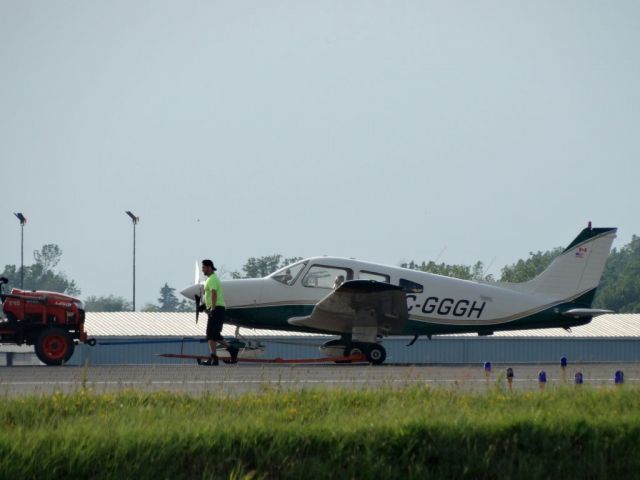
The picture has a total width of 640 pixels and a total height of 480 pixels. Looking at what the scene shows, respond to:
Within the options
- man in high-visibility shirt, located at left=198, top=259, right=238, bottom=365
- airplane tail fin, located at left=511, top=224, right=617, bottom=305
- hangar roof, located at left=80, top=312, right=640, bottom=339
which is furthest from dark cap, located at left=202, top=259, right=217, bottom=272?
hangar roof, located at left=80, top=312, right=640, bottom=339

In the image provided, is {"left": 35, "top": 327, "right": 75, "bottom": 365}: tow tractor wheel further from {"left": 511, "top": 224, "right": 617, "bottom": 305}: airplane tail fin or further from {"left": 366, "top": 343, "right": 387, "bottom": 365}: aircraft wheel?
{"left": 511, "top": 224, "right": 617, "bottom": 305}: airplane tail fin

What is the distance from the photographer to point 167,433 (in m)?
9.69

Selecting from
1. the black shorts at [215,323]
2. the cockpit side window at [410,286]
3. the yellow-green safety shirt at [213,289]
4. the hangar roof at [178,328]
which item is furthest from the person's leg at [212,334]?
the hangar roof at [178,328]

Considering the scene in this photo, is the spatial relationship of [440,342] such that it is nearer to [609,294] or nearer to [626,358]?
[626,358]

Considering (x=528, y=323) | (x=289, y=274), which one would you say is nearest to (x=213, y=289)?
(x=289, y=274)

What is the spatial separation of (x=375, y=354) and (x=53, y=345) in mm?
6224

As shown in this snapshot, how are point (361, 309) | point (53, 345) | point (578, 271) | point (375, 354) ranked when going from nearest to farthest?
point (53, 345), point (375, 354), point (361, 309), point (578, 271)

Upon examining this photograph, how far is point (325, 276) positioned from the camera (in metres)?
24.0

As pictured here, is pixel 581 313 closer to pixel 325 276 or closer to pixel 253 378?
pixel 325 276

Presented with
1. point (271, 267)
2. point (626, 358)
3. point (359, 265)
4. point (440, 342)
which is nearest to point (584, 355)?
point (626, 358)

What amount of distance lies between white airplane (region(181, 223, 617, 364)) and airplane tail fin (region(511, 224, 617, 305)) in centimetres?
2

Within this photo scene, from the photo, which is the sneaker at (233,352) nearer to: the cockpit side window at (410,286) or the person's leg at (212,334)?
the person's leg at (212,334)

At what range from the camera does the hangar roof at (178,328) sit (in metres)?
50.2

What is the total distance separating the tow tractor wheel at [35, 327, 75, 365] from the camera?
2172cm
